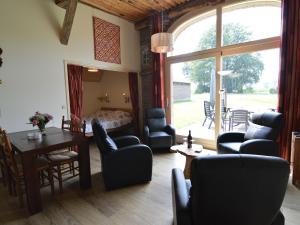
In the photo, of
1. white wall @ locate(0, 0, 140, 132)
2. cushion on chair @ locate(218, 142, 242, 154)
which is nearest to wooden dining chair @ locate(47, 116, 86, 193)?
white wall @ locate(0, 0, 140, 132)

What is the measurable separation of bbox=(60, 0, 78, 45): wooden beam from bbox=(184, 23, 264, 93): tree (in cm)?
280

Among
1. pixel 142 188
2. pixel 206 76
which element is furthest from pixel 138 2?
pixel 142 188

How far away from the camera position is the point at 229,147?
117 inches

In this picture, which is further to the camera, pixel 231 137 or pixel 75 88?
pixel 75 88

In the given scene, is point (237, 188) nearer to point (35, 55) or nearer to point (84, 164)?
point (84, 164)

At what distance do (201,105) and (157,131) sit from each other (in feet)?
4.19

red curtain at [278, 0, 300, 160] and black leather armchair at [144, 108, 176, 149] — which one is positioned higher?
red curtain at [278, 0, 300, 160]

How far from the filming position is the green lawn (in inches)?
145

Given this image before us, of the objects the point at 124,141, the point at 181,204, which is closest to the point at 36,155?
the point at 124,141

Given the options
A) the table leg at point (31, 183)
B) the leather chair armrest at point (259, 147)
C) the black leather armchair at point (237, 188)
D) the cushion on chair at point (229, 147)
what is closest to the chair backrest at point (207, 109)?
the cushion on chair at point (229, 147)

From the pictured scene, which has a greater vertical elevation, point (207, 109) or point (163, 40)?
point (163, 40)

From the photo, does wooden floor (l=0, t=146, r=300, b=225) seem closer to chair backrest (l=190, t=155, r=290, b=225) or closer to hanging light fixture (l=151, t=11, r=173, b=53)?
chair backrest (l=190, t=155, r=290, b=225)

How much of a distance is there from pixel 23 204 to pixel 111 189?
3.55 feet

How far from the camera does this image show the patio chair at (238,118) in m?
3.96
